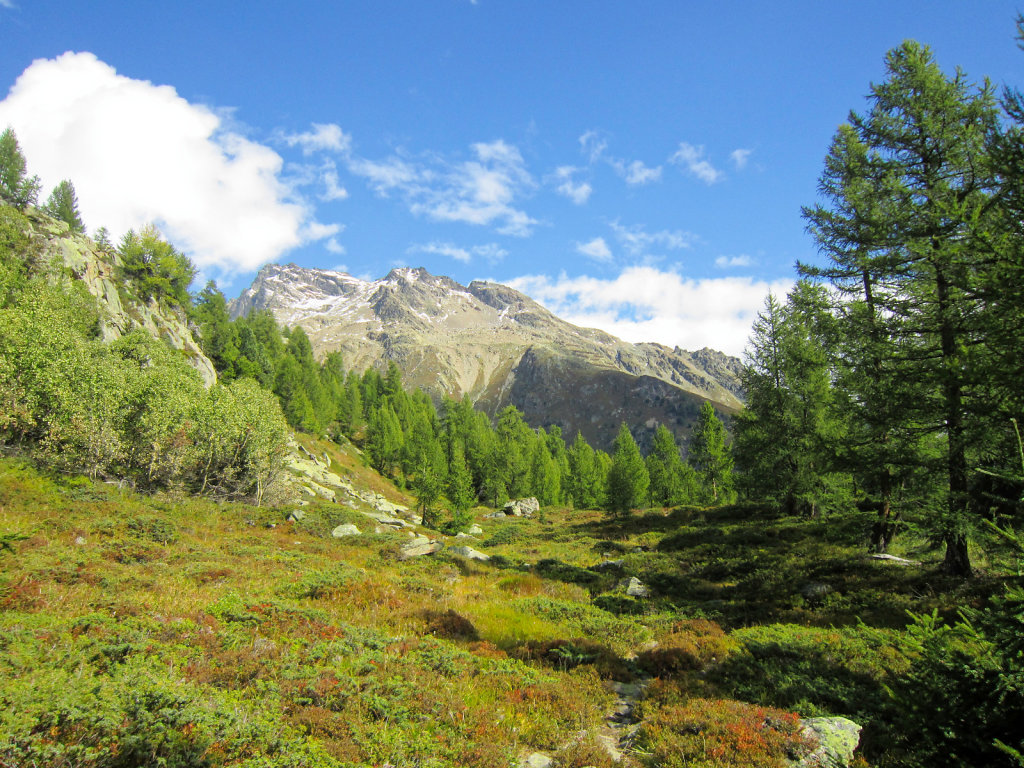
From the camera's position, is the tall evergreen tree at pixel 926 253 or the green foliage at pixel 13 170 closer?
the tall evergreen tree at pixel 926 253

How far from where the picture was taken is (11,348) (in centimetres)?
2175

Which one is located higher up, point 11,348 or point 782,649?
point 11,348

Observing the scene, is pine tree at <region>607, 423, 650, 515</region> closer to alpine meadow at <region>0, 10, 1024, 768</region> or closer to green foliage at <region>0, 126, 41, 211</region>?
alpine meadow at <region>0, 10, 1024, 768</region>

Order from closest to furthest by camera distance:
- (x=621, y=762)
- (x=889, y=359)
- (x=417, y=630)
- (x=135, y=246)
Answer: (x=621, y=762)
(x=417, y=630)
(x=889, y=359)
(x=135, y=246)

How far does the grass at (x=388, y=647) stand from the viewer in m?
5.41

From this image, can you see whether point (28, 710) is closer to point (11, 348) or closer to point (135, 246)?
point (11, 348)

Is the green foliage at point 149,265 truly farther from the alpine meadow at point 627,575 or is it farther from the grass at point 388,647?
the grass at point 388,647

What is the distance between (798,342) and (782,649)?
840 inches

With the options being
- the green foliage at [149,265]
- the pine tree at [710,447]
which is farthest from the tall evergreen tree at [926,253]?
the green foliage at [149,265]

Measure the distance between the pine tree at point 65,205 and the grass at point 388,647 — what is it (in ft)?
240

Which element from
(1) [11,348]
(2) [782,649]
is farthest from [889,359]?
(1) [11,348]

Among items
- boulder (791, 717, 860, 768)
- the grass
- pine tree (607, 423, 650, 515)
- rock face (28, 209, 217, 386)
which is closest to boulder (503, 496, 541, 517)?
pine tree (607, 423, 650, 515)

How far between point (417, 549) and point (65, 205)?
85.4 m

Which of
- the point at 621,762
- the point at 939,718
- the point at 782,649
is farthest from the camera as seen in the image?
the point at 782,649
